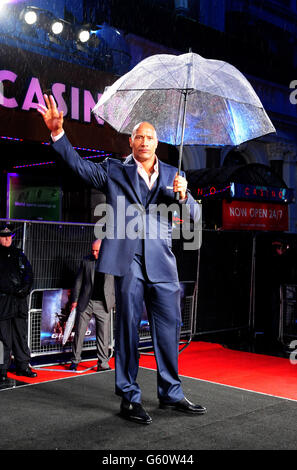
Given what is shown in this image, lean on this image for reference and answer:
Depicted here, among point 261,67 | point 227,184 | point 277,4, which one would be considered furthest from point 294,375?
point 277,4

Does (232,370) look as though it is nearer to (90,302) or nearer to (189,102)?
(90,302)

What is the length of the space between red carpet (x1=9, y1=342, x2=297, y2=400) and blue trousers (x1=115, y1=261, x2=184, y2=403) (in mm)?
2290

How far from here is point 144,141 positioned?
473 centimetres

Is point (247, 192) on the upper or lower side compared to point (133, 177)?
upper

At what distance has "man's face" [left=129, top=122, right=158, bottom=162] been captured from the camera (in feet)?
15.5

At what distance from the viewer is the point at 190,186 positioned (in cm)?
1673

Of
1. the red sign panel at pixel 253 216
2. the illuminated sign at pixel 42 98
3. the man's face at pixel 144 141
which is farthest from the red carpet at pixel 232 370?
the red sign panel at pixel 253 216

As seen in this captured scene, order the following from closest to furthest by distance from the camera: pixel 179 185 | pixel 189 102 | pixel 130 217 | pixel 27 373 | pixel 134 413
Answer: pixel 179 185 → pixel 134 413 → pixel 130 217 → pixel 189 102 → pixel 27 373

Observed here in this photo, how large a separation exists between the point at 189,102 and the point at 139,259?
2001 millimetres

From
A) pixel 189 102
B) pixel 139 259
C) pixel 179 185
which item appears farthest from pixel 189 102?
pixel 139 259

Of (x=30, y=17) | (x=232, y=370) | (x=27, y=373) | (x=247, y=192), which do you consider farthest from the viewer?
(x=247, y=192)

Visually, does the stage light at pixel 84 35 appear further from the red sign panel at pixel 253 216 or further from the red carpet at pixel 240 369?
the red carpet at pixel 240 369

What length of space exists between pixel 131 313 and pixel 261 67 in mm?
18277

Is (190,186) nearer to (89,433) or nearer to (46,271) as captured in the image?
(46,271)
